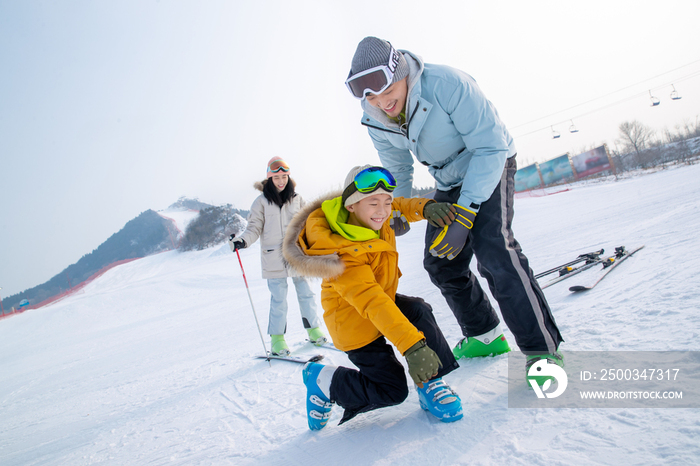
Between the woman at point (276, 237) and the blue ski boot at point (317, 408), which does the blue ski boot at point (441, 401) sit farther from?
the woman at point (276, 237)

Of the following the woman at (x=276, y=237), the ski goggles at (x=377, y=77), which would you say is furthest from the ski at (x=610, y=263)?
the woman at (x=276, y=237)

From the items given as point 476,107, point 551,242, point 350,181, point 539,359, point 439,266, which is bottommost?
point 551,242

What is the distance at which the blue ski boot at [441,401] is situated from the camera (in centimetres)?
155

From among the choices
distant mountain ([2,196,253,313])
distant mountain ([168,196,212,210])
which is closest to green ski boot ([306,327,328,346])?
distant mountain ([2,196,253,313])

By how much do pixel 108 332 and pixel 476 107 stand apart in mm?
8688

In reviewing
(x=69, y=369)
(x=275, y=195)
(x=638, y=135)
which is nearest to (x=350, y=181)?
(x=275, y=195)

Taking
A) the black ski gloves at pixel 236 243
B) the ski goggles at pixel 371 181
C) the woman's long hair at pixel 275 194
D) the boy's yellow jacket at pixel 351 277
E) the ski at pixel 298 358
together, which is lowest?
the ski at pixel 298 358

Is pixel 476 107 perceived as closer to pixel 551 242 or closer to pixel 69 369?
pixel 551 242

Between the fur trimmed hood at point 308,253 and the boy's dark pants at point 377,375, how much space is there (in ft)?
1.48

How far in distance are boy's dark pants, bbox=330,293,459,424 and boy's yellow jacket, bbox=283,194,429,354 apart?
0.25 ft

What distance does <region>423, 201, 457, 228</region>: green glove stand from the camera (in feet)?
6.12

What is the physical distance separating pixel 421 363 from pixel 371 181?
0.90m

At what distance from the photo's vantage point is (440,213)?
6.23 ft

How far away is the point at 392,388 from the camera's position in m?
1.72
